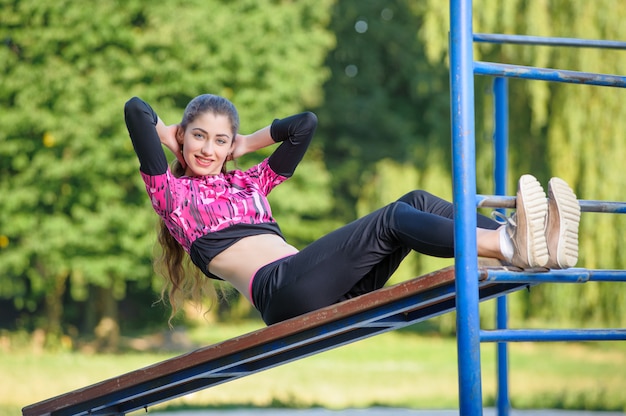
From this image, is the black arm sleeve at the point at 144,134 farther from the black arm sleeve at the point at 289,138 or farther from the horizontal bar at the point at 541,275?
the horizontal bar at the point at 541,275

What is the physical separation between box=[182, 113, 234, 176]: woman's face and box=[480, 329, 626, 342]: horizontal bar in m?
1.23

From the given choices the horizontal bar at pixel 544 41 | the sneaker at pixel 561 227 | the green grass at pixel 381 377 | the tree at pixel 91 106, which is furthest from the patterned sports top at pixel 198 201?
the tree at pixel 91 106

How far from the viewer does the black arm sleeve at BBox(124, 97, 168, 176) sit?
2.77 meters

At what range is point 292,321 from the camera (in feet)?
8.05

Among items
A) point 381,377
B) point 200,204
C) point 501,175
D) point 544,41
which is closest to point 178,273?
point 200,204

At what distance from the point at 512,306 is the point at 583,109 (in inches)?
127

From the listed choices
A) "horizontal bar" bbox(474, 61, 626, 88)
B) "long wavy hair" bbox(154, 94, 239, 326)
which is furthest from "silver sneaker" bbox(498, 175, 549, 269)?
"long wavy hair" bbox(154, 94, 239, 326)

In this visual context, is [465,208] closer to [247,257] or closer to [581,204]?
[581,204]

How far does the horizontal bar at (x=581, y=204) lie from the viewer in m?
2.21

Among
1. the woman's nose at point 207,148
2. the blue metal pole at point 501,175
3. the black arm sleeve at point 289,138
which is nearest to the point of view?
the woman's nose at point 207,148

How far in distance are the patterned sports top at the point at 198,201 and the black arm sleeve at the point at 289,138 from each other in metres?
0.15

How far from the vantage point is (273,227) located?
305cm

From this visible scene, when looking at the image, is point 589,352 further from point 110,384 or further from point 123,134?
point 110,384

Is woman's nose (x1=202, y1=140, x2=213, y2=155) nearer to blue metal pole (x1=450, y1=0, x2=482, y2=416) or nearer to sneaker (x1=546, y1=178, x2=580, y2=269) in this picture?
blue metal pole (x1=450, y1=0, x2=482, y2=416)
